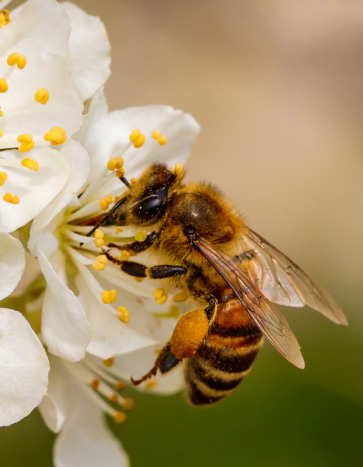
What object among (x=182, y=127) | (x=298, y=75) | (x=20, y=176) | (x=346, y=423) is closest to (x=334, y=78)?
(x=298, y=75)

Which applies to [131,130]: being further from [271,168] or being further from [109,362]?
[271,168]

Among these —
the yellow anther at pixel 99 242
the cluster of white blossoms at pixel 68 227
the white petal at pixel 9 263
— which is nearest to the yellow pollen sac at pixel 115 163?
the cluster of white blossoms at pixel 68 227

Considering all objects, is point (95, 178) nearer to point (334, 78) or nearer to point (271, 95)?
point (271, 95)

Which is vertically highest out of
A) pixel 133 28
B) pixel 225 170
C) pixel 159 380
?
pixel 159 380

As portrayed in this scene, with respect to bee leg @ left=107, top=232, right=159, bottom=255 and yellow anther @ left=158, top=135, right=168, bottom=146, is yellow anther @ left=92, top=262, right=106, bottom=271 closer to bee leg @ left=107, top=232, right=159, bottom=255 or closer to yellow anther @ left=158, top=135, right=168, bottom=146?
bee leg @ left=107, top=232, right=159, bottom=255

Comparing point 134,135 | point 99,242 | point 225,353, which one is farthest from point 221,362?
point 134,135
